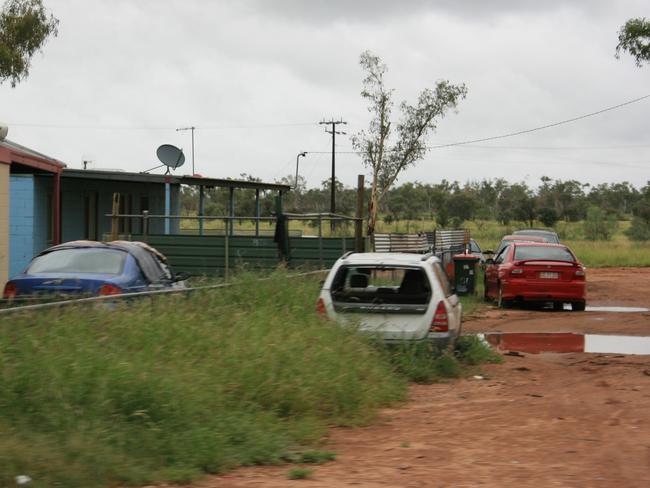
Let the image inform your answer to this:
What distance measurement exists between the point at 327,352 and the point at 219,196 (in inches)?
2425

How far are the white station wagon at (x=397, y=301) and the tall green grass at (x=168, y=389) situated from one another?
515mm

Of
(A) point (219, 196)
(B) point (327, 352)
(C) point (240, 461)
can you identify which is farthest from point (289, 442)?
(A) point (219, 196)

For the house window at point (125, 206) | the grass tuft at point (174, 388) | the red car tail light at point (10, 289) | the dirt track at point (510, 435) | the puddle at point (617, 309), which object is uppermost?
the house window at point (125, 206)

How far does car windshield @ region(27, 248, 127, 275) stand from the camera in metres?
11.6

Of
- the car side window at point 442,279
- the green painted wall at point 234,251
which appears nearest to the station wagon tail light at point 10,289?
the car side window at point 442,279

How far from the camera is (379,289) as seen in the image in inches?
461

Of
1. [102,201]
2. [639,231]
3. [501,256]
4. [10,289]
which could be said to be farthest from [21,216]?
[639,231]

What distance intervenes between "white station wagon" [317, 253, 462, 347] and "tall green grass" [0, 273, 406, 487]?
1.69 ft

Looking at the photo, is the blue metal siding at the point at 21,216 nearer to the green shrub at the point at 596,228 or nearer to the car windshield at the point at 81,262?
the car windshield at the point at 81,262

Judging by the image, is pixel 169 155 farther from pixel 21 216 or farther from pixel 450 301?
pixel 450 301

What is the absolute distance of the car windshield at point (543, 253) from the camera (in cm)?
1944

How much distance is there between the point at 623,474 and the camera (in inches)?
256

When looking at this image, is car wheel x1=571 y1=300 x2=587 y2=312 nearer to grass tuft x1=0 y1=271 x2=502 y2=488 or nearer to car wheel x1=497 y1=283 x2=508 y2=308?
car wheel x1=497 y1=283 x2=508 y2=308

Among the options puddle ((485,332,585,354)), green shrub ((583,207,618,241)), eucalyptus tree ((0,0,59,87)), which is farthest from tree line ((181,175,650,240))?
puddle ((485,332,585,354))
